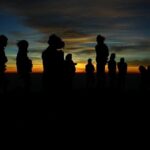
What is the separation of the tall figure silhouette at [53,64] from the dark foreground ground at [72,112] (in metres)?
0.39

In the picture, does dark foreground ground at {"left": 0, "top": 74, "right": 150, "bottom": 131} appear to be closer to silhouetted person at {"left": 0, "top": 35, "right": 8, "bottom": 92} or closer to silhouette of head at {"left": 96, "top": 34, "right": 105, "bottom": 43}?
silhouetted person at {"left": 0, "top": 35, "right": 8, "bottom": 92}

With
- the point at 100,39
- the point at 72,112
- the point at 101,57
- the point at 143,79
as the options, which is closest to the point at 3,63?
the point at 101,57

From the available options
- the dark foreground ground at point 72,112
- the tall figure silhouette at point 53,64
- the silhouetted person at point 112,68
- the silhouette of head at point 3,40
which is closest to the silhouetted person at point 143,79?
the silhouetted person at point 112,68

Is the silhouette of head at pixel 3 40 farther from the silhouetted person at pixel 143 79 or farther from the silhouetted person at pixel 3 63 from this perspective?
the silhouetted person at pixel 143 79

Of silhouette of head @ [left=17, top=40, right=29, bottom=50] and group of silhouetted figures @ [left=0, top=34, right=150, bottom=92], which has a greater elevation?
silhouette of head @ [left=17, top=40, right=29, bottom=50]

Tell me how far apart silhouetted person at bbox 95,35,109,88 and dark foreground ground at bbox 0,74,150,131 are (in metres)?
6.38

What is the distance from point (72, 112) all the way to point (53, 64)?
375 cm

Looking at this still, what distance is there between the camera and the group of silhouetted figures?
48.6 feet

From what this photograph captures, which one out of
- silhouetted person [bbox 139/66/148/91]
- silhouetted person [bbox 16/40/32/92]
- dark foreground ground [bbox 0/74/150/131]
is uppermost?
silhouetted person [bbox 16/40/32/92]

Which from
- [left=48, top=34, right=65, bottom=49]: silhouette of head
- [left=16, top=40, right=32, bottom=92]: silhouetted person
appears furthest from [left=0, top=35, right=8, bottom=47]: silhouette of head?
[left=48, top=34, right=65, bottom=49]: silhouette of head

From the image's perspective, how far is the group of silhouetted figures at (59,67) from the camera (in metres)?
14.8

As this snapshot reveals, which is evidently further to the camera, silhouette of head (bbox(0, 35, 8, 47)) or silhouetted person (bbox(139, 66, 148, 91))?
silhouetted person (bbox(139, 66, 148, 91))

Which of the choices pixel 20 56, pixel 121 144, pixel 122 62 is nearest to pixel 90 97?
pixel 20 56

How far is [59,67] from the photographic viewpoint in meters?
15.0
